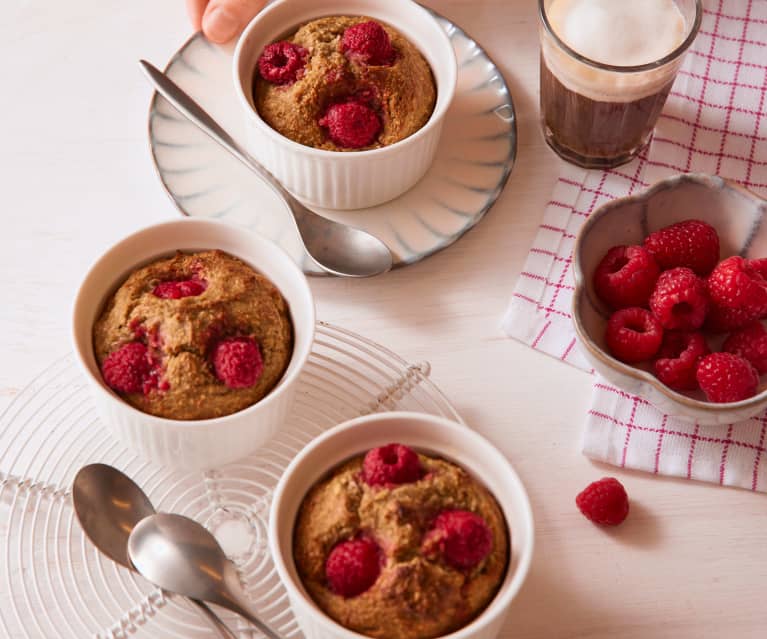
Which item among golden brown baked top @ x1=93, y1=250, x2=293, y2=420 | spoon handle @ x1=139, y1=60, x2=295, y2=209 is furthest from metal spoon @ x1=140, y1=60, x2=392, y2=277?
golden brown baked top @ x1=93, y1=250, x2=293, y2=420

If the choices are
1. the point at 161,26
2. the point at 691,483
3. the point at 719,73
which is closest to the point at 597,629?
the point at 691,483

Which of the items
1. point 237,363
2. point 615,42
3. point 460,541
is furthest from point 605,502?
point 615,42

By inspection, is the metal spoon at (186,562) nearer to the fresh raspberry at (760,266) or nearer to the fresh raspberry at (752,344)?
the fresh raspberry at (752,344)

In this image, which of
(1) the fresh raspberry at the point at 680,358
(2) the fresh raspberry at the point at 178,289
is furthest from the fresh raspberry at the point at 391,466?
(1) the fresh raspberry at the point at 680,358

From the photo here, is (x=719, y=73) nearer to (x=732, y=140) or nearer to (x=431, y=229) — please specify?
(x=732, y=140)

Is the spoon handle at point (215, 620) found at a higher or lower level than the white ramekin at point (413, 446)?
lower

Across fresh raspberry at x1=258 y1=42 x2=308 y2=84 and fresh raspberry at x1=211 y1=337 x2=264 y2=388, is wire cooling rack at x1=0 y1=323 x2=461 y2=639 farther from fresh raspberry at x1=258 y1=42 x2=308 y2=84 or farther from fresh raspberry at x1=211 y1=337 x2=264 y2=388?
fresh raspberry at x1=258 y1=42 x2=308 y2=84

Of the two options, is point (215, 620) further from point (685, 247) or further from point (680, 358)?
point (685, 247)
